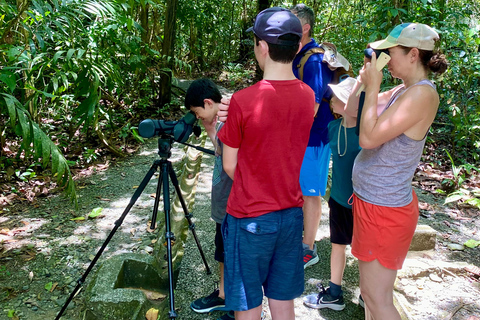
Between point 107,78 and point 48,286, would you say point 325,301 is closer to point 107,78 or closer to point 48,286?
point 48,286

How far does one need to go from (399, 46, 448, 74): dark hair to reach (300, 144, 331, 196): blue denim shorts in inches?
44.7

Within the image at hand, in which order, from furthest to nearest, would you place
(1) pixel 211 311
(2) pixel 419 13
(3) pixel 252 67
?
1. (3) pixel 252 67
2. (2) pixel 419 13
3. (1) pixel 211 311

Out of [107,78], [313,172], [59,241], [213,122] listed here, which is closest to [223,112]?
[213,122]

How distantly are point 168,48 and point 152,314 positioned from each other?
6.25 m

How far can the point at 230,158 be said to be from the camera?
1838 mm

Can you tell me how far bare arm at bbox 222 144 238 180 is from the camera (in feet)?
5.99

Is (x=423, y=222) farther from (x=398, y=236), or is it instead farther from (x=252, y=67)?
(x=252, y=67)

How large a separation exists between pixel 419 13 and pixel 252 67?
27.1ft

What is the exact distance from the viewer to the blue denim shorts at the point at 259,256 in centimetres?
184

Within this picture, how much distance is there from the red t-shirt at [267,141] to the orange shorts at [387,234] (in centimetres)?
39

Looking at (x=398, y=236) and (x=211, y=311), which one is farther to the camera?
(x=211, y=311)

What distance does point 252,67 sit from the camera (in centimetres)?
1357

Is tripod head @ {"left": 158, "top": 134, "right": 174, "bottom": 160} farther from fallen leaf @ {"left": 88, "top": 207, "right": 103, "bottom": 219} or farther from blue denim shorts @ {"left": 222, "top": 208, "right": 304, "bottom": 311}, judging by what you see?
fallen leaf @ {"left": 88, "top": 207, "right": 103, "bottom": 219}

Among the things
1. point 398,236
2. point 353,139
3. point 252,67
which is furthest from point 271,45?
point 252,67
